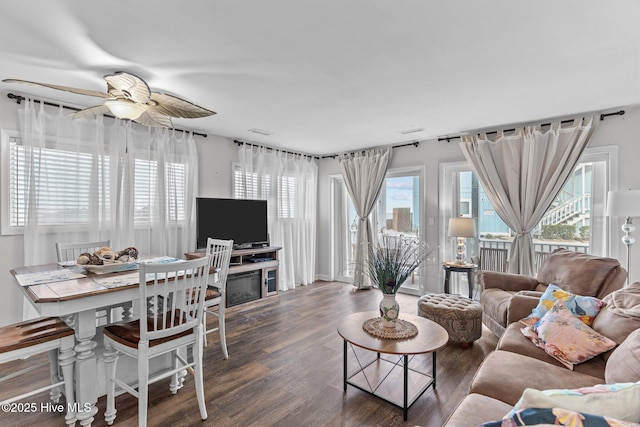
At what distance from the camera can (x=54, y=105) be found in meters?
3.19

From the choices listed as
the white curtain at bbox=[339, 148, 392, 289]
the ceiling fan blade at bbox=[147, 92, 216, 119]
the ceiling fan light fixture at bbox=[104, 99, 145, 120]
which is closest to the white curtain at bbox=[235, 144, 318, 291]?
the white curtain at bbox=[339, 148, 392, 289]

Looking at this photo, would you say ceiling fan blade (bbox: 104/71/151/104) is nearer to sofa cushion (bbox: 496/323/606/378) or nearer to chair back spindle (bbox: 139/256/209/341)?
chair back spindle (bbox: 139/256/209/341)

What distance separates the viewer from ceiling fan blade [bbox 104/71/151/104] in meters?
2.18

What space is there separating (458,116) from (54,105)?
4453mm

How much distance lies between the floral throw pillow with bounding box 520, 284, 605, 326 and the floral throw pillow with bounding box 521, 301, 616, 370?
107 millimetres

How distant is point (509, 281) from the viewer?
3.30 m

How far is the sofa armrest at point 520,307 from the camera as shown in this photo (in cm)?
247

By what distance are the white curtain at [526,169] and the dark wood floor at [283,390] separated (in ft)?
4.71

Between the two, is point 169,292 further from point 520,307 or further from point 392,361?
point 520,307

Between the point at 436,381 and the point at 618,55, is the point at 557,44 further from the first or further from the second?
the point at 436,381

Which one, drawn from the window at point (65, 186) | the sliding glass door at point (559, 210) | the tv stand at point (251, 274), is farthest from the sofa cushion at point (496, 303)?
the window at point (65, 186)

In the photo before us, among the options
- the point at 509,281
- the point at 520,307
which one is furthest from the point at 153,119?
the point at 509,281

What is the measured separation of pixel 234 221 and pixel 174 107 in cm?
220

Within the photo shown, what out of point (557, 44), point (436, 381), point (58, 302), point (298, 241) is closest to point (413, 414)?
point (436, 381)
